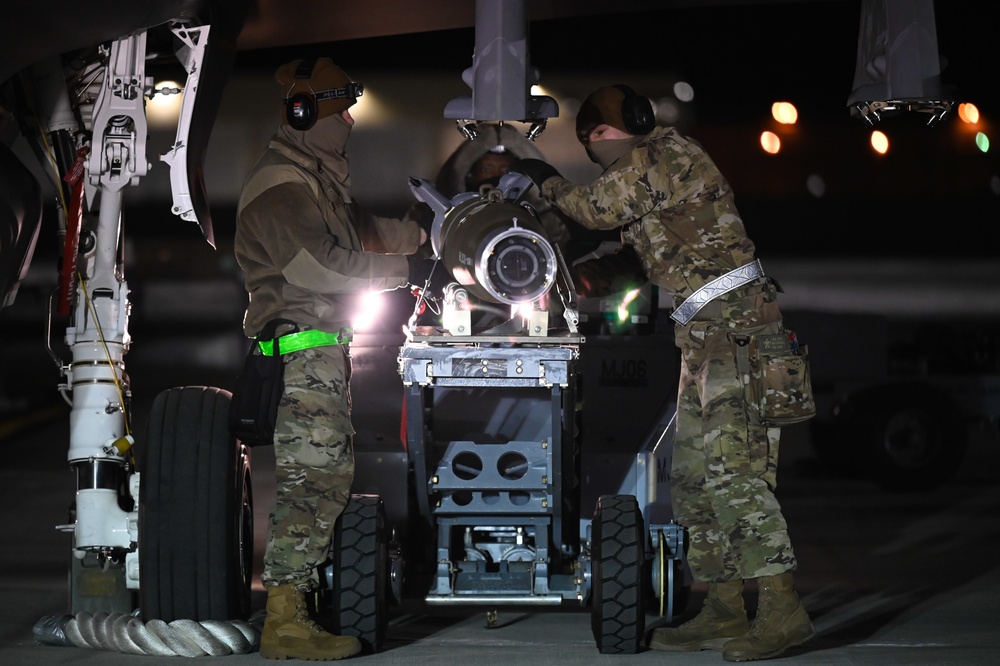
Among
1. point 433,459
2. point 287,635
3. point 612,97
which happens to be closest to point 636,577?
point 433,459

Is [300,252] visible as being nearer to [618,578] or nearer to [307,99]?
[307,99]

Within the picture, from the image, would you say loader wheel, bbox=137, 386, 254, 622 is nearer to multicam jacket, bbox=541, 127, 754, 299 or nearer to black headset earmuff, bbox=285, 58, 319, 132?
black headset earmuff, bbox=285, 58, 319, 132

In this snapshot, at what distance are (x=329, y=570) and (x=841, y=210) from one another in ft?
19.2

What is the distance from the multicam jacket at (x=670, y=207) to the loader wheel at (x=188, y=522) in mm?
1329

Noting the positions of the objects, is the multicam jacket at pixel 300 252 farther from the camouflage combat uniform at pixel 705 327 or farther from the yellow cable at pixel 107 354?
the camouflage combat uniform at pixel 705 327

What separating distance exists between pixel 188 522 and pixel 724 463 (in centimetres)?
164

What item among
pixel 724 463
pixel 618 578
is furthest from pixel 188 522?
pixel 724 463

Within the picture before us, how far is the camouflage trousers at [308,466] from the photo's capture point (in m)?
4.08

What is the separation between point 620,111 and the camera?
440 cm

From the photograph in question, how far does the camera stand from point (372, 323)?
5324mm

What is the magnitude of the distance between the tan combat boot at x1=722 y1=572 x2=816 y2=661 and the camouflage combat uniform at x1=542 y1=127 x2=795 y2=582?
0.19 ft

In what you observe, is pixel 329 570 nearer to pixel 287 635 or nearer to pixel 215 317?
pixel 287 635

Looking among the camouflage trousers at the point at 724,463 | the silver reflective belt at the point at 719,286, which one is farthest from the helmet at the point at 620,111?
the camouflage trousers at the point at 724,463

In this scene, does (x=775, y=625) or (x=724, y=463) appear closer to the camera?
(x=775, y=625)
